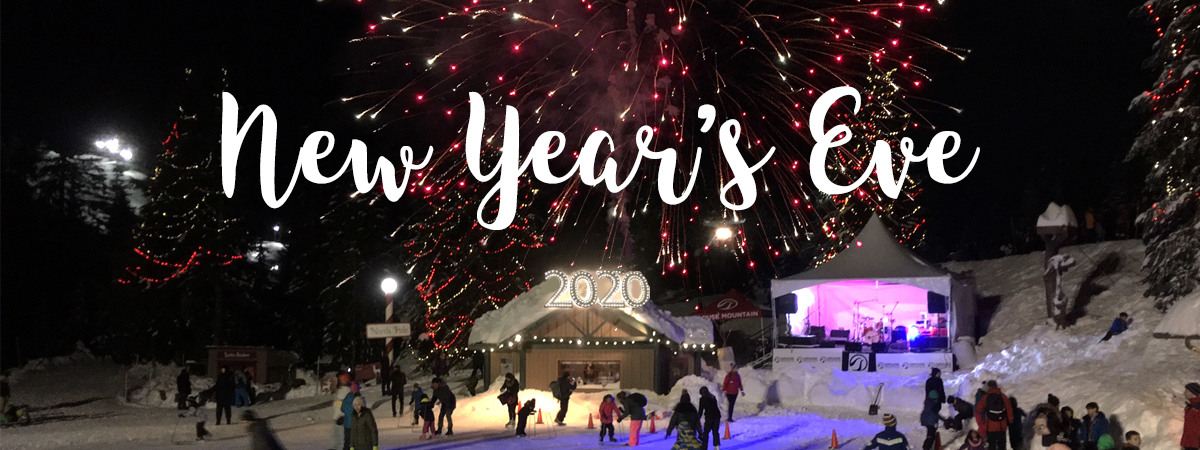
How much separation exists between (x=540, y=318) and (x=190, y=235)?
20.8 m

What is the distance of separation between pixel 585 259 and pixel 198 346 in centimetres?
1693

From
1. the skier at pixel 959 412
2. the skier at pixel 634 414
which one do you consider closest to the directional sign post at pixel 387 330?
the skier at pixel 634 414

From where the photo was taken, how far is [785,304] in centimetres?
3191

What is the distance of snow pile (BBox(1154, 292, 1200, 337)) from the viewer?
1644 centimetres

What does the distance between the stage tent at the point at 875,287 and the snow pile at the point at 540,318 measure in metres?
3.45

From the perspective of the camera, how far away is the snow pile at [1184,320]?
53.9 ft

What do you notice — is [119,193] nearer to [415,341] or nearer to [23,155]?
[23,155]

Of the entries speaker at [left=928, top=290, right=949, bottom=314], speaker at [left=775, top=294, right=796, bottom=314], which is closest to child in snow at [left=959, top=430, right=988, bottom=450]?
speaker at [left=928, top=290, right=949, bottom=314]

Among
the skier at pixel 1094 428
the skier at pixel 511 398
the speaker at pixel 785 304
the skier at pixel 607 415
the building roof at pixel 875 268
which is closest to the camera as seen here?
the skier at pixel 1094 428

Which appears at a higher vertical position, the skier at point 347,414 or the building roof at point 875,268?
the building roof at point 875,268

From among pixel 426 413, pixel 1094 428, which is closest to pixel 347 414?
pixel 426 413

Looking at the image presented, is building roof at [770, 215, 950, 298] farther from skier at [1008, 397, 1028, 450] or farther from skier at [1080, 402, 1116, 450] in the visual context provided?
skier at [1080, 402, 1116, 450]

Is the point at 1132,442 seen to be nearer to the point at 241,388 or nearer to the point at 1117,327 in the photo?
the point at 1117,327

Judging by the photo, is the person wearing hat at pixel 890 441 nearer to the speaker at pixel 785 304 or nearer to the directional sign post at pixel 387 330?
the directional sign post at pixel 387 330
